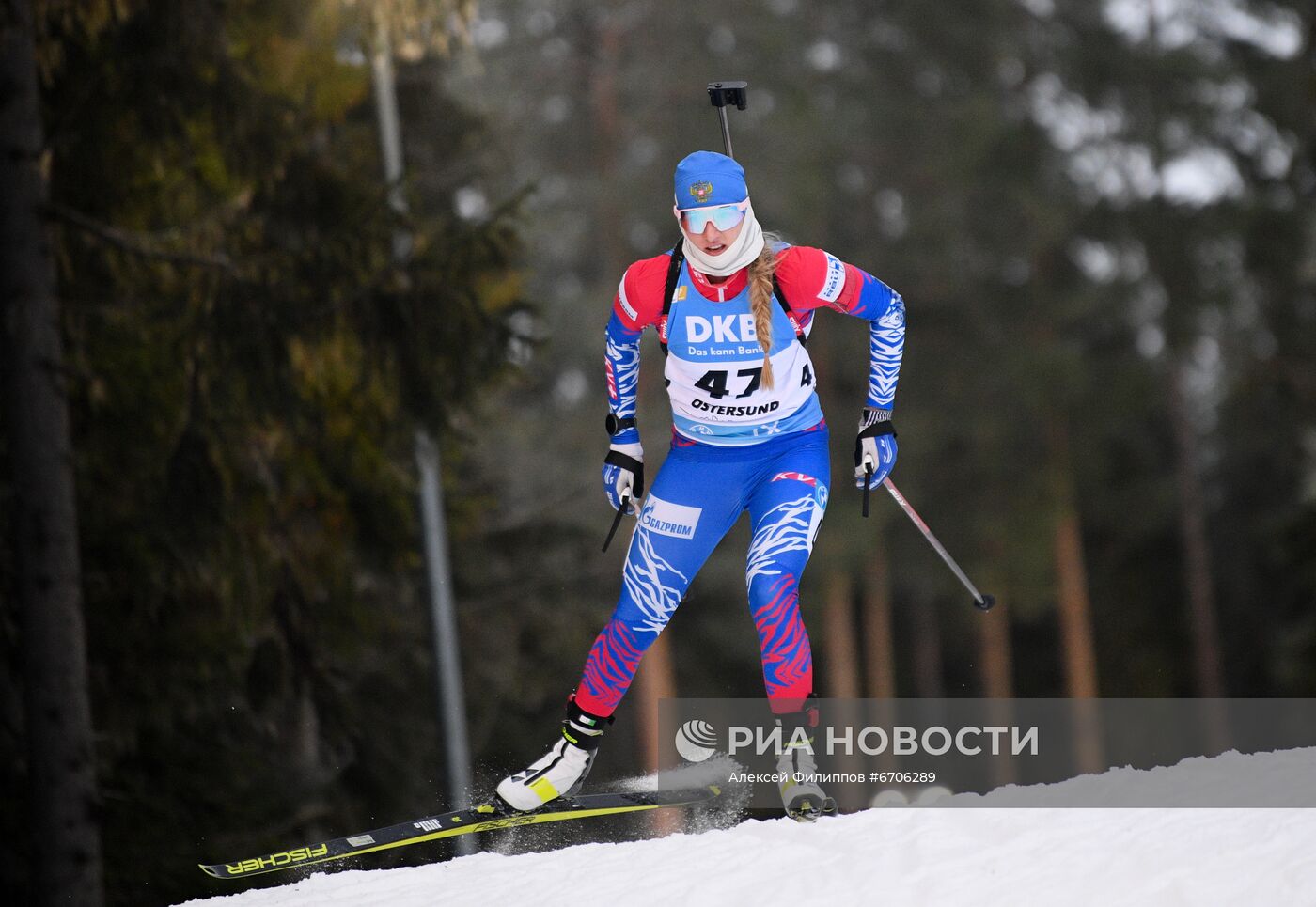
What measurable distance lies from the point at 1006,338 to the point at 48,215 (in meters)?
16.8

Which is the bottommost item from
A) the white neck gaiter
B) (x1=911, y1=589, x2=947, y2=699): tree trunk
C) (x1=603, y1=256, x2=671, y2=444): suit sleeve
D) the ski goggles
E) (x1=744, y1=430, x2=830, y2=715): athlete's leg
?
(x1=911, y1=589, x2=947, y2=699): tree trunk

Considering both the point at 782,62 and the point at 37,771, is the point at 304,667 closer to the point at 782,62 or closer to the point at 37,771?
the point at 37,771

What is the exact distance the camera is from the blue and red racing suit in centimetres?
524

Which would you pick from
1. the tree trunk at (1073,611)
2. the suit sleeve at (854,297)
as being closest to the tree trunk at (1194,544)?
the tree trunk at (1073,611)

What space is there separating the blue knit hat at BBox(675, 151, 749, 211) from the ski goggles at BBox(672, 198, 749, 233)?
0.02 metres

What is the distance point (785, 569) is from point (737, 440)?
0.52 m

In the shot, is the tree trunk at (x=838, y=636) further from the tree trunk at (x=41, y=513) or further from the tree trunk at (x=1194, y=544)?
the tree trunk at (x=41, y=513)

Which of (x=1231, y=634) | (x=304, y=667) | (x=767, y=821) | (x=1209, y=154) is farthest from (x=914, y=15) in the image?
(x=767, y=821)

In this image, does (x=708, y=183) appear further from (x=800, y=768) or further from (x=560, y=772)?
(x=560, y=772)

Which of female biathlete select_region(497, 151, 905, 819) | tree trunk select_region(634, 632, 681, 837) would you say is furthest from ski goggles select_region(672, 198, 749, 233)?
tree trunk select_region(634, 632, 681, 837)

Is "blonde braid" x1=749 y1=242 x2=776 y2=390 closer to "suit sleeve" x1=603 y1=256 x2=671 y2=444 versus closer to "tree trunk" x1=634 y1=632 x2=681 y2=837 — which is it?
"suit sleeve" x1=603 y1=256 x2=671 y2=444

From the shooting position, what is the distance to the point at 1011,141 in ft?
70.9

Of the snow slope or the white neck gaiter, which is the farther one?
the white neck gaiter

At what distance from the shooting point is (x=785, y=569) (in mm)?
5293
